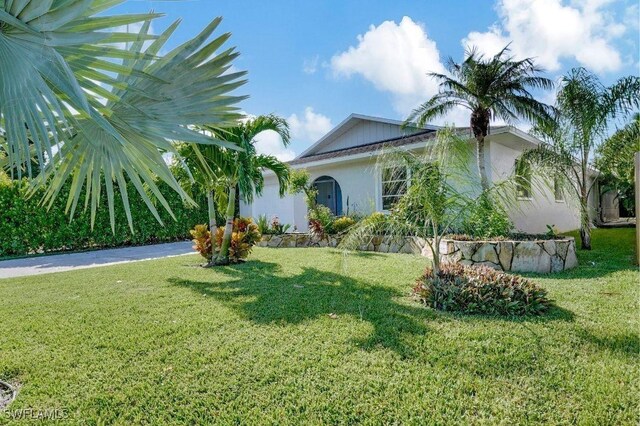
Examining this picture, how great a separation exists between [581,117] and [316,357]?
10738 mm

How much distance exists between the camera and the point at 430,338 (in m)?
4.07

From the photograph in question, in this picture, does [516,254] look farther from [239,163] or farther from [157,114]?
[157,114]

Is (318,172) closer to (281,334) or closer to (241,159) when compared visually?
(241,159)

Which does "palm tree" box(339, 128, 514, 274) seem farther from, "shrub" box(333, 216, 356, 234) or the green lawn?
"shrub" box(333, 216, 356, 234)

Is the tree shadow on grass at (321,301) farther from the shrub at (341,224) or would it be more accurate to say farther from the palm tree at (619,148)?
the palm tree at (619,148)

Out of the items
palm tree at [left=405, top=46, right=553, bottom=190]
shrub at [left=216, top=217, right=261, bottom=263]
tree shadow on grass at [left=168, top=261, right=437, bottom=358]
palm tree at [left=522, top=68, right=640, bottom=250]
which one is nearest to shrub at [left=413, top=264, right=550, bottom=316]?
tree shadow on grass at [left=168, top=261, right=437, bottom=358]

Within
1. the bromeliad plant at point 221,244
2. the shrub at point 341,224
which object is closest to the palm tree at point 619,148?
the shrub at point 341,224

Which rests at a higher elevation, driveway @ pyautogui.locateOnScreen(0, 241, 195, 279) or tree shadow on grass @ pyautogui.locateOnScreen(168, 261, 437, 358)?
driveway @ pyautogui.locateOnScreen(0, 241, 195, 279)

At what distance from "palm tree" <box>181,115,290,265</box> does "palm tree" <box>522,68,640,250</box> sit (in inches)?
275

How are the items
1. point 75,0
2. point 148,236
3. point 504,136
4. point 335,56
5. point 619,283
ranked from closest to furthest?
point 75,0 → point 619,283 → point 335,56 → point 504,136 → point 148,236

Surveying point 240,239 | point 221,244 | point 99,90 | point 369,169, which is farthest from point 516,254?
point 99,90

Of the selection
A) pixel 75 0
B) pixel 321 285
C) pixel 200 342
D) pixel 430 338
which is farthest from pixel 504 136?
pixel 75 0

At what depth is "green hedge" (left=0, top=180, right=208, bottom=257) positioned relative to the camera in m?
12.4

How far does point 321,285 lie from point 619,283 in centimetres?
527
